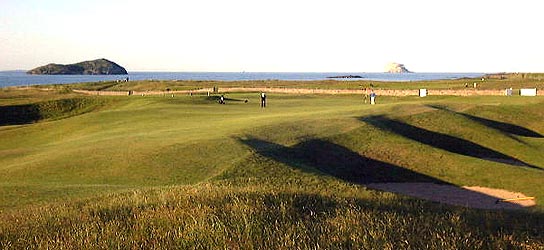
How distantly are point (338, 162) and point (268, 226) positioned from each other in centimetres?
2194

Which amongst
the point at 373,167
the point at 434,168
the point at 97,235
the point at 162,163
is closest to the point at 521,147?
the point at 434,168

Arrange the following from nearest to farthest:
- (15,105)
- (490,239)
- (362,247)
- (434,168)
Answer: (362,247), (490,239), (434,168), (15,105)

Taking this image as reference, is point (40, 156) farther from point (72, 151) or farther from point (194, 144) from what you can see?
point (194, 144)

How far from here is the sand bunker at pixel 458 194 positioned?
80.1 ft

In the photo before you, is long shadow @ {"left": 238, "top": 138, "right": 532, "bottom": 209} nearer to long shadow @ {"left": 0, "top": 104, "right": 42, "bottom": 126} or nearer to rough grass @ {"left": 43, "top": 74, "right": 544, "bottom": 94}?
long shadow @ {"left": 0, "top": 104, "right": 42, "bottom": 126}

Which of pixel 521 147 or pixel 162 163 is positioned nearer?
pixel 162 163

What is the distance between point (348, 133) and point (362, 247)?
88.4 ft

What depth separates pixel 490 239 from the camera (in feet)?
28.8

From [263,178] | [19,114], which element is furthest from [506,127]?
[19,114]

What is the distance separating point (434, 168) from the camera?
101 feet

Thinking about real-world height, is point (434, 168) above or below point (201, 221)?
below

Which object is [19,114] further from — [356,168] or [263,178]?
[263,178]

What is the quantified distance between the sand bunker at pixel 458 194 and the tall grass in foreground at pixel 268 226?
43.8ft

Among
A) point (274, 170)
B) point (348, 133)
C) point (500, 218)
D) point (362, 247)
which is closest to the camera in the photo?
point (362, 247)
